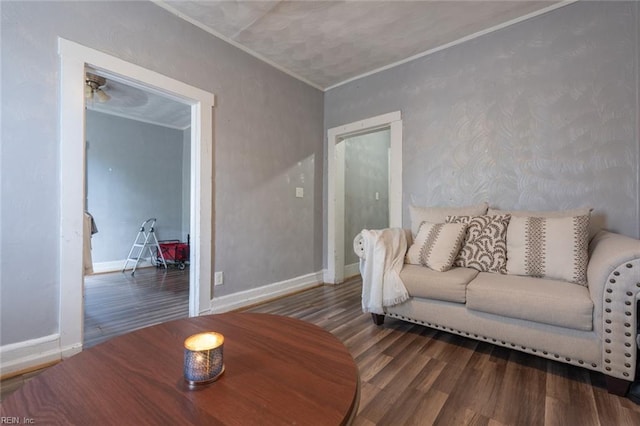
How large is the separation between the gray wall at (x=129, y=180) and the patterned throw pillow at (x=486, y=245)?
15.7 feet

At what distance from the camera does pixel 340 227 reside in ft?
11.9

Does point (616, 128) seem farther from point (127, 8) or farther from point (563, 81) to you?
point (127, 8)

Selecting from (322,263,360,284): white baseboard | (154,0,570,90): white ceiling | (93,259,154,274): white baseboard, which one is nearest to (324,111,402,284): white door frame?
(322,263,360,284): white baseboard

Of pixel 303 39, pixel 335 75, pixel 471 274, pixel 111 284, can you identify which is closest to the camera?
pixel 471 274

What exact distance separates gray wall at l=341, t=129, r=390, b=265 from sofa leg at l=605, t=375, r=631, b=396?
274cm

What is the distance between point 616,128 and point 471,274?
59.2 inches

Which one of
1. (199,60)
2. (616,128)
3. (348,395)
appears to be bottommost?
(348,395)

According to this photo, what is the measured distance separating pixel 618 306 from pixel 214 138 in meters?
2.88

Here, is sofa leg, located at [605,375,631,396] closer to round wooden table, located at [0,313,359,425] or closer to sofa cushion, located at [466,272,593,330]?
sofa cushion, located at [466,272,593,330]

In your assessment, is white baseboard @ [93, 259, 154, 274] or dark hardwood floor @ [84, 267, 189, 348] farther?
white baseboard @ [93, 259, 154, 274]

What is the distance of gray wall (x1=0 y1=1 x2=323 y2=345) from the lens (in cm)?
157

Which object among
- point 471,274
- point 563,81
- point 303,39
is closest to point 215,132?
point 303,39

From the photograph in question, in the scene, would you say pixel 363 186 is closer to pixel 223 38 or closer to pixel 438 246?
pixel 438 246

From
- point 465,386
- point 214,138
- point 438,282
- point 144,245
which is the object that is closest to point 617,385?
point 465,386
